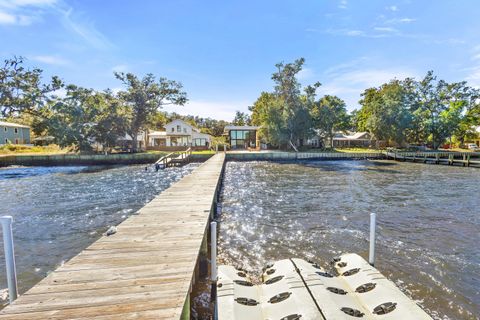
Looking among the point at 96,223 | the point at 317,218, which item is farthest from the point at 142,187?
the point at 317,218

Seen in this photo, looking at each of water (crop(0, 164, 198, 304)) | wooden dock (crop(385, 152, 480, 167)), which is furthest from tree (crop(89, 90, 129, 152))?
wooden dock (crop(385, 152, 480, 167))

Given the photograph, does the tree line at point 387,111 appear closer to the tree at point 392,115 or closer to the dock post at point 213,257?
the tree at point 392,115

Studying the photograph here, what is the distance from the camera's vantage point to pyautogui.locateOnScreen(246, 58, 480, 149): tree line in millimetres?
44156

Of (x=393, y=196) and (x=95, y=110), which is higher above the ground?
(x=95, y=110)

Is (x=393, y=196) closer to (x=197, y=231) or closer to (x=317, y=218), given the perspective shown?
(x=317, y=218)

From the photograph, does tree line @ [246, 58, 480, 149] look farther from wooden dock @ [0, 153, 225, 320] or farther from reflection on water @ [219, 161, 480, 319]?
wooden dock @ [0, 153, 225, 320]

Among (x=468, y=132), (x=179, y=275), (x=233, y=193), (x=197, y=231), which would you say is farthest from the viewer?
(x=468, y=132)

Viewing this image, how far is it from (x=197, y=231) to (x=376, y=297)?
11.8 feet

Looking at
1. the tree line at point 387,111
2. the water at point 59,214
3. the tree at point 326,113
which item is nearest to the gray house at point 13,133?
the water at point 59,214

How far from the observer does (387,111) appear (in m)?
45.6

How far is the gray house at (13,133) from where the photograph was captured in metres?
49.4

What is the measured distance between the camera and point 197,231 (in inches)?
235

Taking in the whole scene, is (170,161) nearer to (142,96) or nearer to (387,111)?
(142,96)

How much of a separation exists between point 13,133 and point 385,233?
6531 centimetres
